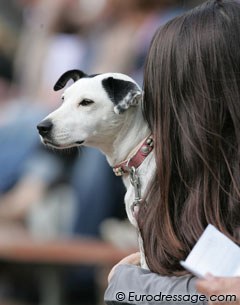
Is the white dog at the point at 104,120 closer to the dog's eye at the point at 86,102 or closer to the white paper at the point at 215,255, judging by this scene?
the dog's eye at the point at 86,102

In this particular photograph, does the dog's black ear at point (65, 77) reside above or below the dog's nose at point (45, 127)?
above

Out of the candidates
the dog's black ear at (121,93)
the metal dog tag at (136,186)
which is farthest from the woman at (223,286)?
the dog's black ear at (121,93)

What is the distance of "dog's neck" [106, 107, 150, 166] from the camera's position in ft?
7.91

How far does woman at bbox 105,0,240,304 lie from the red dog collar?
32cm

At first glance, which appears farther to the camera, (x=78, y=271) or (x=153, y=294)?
(x=78, y=271)

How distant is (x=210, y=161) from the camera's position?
1879mm

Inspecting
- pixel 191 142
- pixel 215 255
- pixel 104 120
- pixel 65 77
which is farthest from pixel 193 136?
pixel 65 77

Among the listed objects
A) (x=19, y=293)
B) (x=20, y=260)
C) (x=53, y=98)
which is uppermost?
(x=53, y=98)

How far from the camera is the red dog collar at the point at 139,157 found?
2283 mm

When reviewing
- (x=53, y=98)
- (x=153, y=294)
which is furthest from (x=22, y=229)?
(x=153, y=294)

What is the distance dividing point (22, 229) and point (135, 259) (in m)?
3.06

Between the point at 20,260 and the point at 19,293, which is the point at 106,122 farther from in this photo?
the point at 19,293

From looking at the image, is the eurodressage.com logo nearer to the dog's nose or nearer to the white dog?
the white dog

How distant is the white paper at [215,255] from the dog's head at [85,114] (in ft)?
2.87
